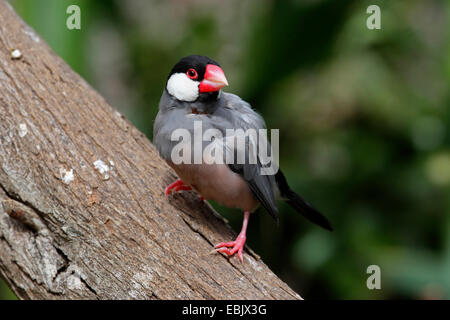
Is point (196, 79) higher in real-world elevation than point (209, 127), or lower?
higher

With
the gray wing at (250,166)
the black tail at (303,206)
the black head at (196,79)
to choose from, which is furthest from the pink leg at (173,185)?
the black tail at (303,206)

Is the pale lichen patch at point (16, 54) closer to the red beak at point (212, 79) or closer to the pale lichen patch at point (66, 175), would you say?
the pale lichen patch at point (66, 175)

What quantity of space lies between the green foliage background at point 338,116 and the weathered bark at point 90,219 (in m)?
0.96

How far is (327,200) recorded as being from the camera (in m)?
3.70

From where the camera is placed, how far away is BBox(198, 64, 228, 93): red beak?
239cm

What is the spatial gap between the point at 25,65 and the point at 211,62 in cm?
95

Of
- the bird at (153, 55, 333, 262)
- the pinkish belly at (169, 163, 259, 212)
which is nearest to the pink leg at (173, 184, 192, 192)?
the bird at (153, 55, 333, 262)

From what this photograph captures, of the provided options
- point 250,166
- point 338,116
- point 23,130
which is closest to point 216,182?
point 250,166

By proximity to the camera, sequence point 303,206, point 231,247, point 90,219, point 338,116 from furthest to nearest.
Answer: point 338,116 < point 303,206 < point 231,247 < point 90,219

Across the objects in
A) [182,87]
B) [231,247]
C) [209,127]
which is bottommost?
[231,247]

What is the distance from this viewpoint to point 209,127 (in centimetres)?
240

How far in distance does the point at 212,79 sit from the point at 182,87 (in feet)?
0.55

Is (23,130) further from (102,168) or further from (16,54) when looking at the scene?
(16,54)

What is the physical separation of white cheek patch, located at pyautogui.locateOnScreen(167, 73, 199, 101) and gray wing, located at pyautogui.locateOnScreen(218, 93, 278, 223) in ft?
0.52
